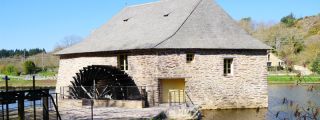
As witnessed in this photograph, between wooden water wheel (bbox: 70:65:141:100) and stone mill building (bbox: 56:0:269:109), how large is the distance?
12cm

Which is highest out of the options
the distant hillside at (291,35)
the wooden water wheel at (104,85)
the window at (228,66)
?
the distant hillside at (291,35)

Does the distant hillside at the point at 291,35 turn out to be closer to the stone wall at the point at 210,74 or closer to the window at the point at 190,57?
the stone wall at the point at 210,74

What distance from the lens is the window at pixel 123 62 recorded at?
22.7 metres

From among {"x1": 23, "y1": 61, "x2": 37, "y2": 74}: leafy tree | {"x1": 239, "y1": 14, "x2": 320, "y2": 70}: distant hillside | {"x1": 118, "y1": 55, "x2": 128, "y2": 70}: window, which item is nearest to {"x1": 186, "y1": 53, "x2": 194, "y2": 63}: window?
{"x1": 118, "y1": 55, "x2": 128, "y2": 70}: window

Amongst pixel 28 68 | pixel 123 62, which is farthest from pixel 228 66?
pixel 28 68

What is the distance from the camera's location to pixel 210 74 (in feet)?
68.8

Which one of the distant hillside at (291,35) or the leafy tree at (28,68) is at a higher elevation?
the distant hillside at (291,35)

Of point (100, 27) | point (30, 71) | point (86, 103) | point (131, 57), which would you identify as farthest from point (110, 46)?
point (30, 71)

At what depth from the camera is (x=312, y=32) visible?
263ft

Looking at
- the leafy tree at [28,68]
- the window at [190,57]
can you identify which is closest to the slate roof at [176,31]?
the window at [190,57]

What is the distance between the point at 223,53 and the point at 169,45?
2.69 meters

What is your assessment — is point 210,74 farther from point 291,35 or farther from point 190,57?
point 291,35

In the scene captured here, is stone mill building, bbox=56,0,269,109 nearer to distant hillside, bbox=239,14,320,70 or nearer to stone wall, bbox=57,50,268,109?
stone wall, bbox=57,50,268,109

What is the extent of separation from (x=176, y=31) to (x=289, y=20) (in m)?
78.3
